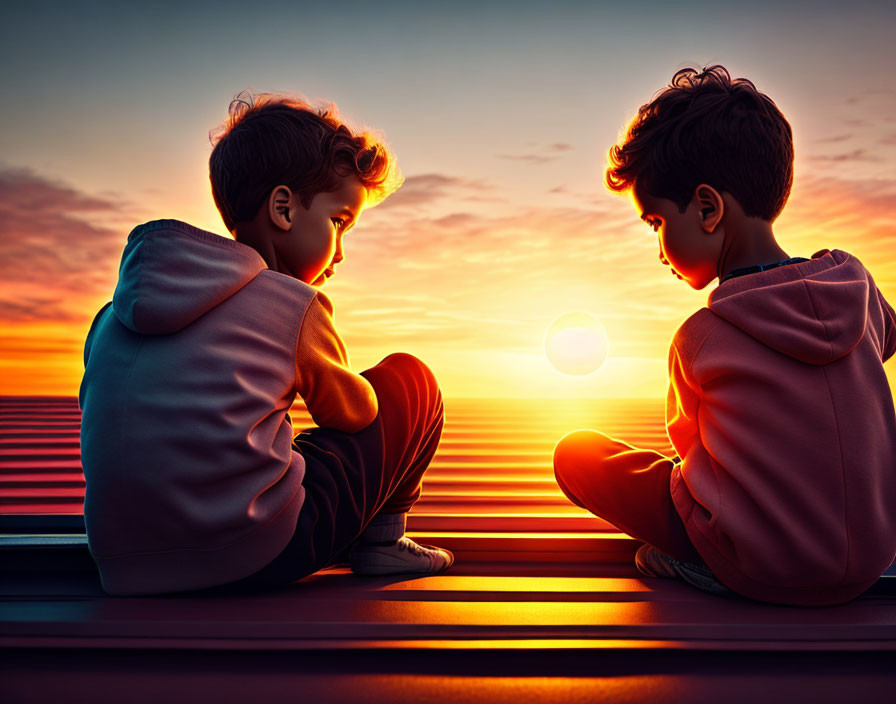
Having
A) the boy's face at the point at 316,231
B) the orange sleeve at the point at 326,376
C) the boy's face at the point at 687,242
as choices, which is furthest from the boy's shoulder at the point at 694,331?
the boy's face at the point at 316,231

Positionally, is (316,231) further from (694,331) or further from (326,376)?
(694,331)

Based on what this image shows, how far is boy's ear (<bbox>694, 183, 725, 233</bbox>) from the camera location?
111 cm

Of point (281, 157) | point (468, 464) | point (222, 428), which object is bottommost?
point (468, 464)

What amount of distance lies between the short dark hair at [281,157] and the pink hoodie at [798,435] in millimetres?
755

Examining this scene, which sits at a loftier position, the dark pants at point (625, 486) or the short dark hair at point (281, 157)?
the short dark hair at point (281, 157)

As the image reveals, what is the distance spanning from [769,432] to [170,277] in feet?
3.13

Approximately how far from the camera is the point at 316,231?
3.76ft

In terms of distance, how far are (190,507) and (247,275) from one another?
0.36 m

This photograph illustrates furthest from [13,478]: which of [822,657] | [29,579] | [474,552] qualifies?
[822,657]

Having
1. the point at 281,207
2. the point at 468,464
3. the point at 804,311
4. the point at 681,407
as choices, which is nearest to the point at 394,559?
the point at 681,407

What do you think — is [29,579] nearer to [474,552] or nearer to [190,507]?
[190,507]

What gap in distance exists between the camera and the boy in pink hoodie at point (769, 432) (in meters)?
0.90

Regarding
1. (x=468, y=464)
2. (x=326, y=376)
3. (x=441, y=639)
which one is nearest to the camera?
(x=441, y=639)

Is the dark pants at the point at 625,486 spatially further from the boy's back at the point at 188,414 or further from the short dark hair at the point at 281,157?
the short dark hair at the point at 281,157
